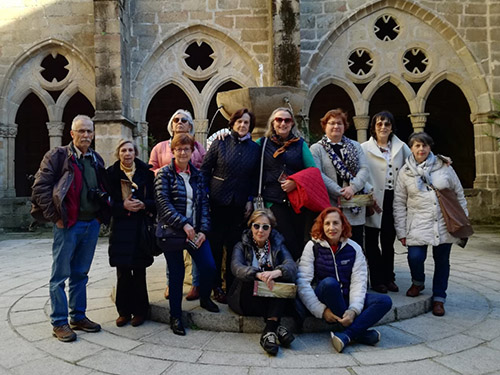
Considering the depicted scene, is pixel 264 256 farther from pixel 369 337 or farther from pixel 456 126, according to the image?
pixel 456 126

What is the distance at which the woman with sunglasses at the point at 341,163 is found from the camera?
10.3ft

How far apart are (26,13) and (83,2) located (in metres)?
1.34

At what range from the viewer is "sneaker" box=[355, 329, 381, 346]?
2.50m

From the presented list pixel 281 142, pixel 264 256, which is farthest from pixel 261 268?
pixel 281 142

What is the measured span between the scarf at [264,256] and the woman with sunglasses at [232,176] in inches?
11.7

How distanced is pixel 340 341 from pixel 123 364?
1.27m

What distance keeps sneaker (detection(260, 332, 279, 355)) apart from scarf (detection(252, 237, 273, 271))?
444 millimetres

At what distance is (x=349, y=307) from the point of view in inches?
100

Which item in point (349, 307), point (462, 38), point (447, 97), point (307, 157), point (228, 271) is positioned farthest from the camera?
point (447, 97)

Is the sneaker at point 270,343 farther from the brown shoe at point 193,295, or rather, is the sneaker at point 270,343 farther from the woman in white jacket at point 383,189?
the woman in white jacket at point 383,189

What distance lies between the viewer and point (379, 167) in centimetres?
343

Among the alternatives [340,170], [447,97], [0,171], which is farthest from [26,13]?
[447,97]

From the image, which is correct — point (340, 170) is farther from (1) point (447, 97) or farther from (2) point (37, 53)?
(1) point (447, 97)

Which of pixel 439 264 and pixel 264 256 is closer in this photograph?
pixel 264 256
